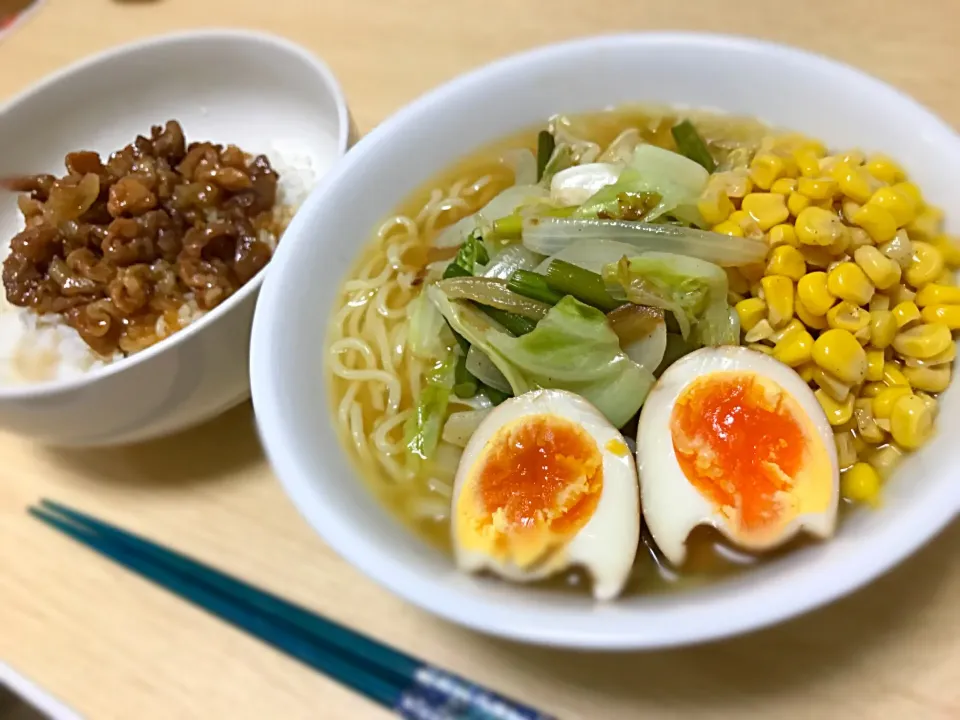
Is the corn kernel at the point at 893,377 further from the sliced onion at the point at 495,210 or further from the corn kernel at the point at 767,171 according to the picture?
Result: the sliced onion at the point at 495,210

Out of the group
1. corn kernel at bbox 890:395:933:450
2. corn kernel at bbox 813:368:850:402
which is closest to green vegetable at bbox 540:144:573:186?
corn kernel at bbox 813:368:850:402

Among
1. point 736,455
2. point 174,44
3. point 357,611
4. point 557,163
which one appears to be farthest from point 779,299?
point 174,44

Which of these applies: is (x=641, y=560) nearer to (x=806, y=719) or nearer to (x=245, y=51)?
(x=806, y=719)

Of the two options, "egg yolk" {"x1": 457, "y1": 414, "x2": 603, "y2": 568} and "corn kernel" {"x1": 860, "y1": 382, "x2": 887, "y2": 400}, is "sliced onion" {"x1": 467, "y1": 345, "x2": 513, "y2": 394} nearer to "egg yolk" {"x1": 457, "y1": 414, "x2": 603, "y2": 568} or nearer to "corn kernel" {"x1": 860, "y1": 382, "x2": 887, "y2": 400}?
"egg yolk" {"x1": 457, "y1": 414, "x2": 603, "y2": 568}

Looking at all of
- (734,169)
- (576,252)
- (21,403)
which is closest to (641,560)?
(576,252)

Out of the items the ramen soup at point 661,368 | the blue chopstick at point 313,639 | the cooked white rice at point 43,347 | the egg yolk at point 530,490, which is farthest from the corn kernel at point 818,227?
the cooked white rice at point 43,347
